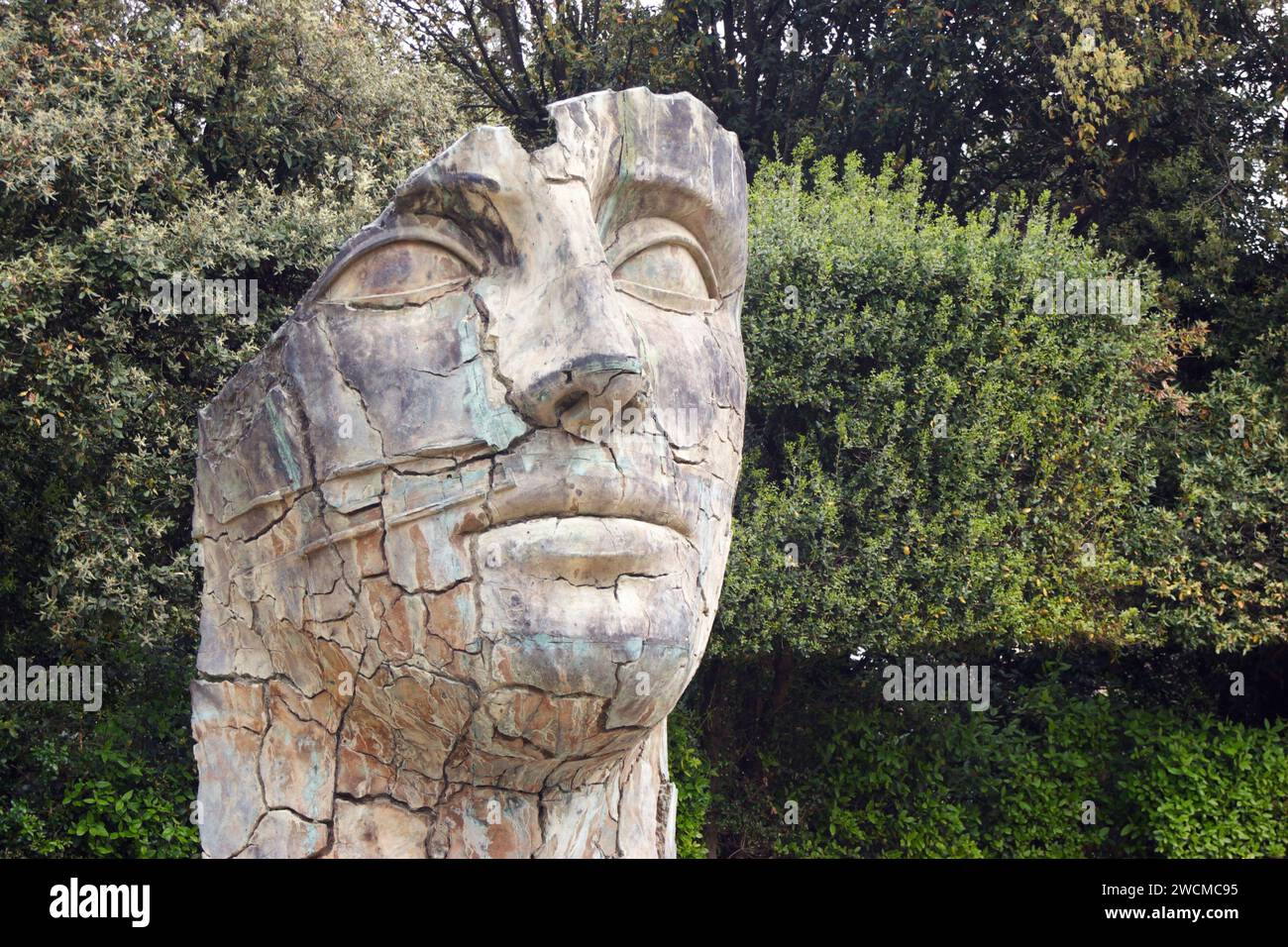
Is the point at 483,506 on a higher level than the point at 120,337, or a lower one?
lower

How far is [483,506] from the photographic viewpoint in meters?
3.16

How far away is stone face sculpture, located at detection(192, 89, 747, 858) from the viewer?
10.3ft

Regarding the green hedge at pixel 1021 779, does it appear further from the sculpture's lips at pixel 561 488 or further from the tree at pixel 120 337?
the sculpture's lips at pixel 561 488

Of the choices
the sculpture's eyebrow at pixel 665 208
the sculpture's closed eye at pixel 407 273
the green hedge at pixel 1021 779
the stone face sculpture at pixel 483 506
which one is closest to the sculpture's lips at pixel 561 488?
the stone face sculpture at pixel 483 506

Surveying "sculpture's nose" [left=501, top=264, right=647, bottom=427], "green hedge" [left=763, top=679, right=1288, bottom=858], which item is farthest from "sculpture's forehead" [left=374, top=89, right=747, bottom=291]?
"green hedge" [left=763, top=679, right=1288, bottom=858]

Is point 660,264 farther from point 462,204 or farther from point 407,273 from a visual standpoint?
point 407,273

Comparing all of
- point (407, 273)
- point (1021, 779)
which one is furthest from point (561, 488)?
point (1021, 779)

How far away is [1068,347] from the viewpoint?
8477mm

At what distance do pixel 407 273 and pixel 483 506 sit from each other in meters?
0.67

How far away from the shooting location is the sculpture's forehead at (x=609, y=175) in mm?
3291

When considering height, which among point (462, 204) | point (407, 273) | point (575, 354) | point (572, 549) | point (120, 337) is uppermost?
point (120, 337)

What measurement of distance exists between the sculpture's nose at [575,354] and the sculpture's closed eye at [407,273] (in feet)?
0.80

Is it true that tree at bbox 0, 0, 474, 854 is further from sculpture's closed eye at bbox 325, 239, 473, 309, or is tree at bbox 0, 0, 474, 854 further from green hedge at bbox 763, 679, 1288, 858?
green hedge at bbox 763, 679, 1288, 858

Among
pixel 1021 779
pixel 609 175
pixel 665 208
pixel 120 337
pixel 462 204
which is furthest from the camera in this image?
pixel 1021 779
